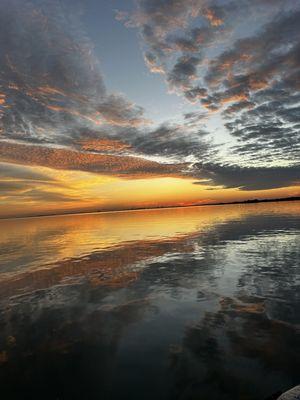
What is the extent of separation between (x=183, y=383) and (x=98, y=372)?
238cm

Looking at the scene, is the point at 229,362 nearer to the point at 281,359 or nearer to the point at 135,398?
the point at 281,359

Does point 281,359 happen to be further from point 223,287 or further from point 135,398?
point 223,287

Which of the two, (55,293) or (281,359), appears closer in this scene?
(281,359)

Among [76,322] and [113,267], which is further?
[113,267]

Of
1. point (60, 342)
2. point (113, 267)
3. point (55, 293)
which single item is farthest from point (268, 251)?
point (60, 342)

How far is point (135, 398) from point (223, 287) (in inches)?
377

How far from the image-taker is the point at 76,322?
12.1 m

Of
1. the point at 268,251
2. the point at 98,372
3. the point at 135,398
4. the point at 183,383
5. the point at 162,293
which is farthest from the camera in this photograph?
the point at 268,251

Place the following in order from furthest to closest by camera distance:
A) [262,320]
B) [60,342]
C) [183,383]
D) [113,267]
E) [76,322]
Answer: [113,267] → [76,322] → [262,320] → [60,342] → [183,383]

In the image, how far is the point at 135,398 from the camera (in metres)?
7.18

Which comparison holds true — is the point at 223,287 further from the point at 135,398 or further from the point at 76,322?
the point at 135,398

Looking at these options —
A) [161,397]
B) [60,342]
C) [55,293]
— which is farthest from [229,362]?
[55,293]

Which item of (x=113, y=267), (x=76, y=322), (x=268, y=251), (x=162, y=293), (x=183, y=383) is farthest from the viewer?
(x=268, y=251)

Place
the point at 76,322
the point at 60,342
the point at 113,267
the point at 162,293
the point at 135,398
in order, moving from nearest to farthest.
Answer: the point at 135,398, the point at 60,342, the point at 76,322, the point at 162,293, the point at 113,267
